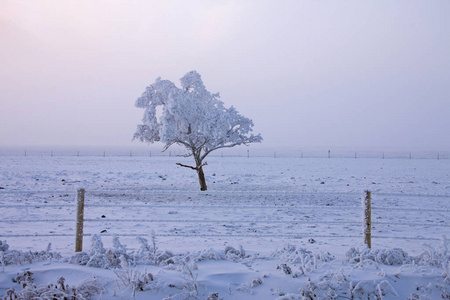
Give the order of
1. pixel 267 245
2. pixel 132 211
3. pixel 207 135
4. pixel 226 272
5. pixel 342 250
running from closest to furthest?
1. pixel 226 272
2. pixel 342 250
3. pixel 267 245
4. pixel 132 211
5. pixel 207 135

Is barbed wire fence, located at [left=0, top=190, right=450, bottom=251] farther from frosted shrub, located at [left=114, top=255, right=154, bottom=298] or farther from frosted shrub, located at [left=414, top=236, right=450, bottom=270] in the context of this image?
frosted shrub, located at [left=114, top=255, right=154, bottom=298]

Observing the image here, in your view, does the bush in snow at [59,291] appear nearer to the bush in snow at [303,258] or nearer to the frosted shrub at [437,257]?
the bush in snow at [303,258]

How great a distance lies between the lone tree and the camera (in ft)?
61.5

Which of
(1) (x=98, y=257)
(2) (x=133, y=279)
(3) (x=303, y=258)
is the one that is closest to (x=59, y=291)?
(2) (x=133, y=279)

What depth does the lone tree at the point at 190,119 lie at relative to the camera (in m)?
18.7

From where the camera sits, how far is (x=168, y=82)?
19547mm

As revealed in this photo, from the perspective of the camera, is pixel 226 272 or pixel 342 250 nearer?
pixel 226 272

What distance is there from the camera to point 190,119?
761 inches

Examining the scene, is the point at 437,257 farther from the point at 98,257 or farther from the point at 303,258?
the point at 98,257

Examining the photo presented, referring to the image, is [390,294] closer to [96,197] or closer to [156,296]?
[156,296]

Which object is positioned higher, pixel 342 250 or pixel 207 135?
pixel 207 135

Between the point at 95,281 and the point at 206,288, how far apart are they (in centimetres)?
159

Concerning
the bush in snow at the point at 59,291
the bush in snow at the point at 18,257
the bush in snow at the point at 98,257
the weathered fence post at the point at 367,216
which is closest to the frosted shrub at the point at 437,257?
the weathered fence post at the point at 367,216

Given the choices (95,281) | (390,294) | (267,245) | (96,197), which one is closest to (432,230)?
(267,245)
